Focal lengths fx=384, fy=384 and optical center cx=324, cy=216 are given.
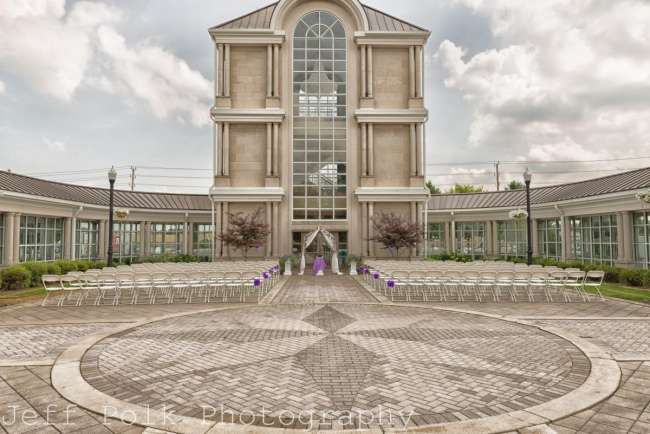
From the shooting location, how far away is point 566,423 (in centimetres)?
429

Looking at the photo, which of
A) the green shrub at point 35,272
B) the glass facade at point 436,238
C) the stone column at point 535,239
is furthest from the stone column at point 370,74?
the green shrub at point 35,272

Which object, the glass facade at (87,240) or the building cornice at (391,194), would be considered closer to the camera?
the glass facade at (87,240)

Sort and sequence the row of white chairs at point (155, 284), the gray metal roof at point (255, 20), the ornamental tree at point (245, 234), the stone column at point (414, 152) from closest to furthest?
1. the row of white chairs at point (155, 284)
2. the ornamental tree at point (245, 234)
3. the stone column at point (414, 152)
4. the gray metal roof at point (255, 20)

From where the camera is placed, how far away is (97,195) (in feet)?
93.4

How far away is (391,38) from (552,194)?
634 inches

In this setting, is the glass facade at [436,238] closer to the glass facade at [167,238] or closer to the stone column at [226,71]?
the stone column at [226,71]

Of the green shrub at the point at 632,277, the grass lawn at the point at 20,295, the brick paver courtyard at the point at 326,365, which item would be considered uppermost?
the green shrub at the point at 632,277

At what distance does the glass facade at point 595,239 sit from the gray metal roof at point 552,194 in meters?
1.69

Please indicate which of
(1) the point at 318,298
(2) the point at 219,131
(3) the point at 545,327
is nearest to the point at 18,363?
(1) the point at 318,298

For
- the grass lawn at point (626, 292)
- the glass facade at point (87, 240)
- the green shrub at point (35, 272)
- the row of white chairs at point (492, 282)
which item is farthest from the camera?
the glass facade at point (87, 240)

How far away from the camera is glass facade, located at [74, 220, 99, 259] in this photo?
2620cm

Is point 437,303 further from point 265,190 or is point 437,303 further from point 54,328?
point 265,190

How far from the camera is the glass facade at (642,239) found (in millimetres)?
19297

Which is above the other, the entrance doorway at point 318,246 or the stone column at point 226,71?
the stone column at point 226,71
